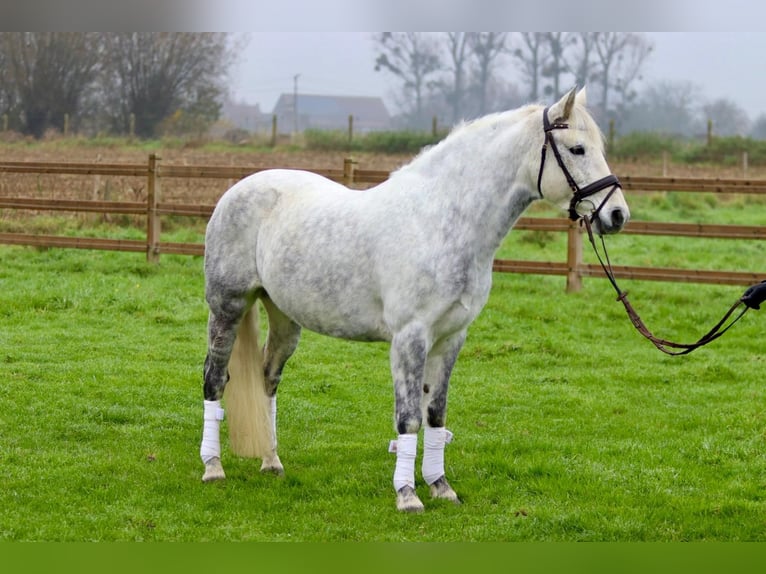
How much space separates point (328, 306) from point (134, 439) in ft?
6.48

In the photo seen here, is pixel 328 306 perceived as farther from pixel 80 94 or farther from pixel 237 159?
pixel 80 94

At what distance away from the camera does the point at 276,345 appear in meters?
5.45

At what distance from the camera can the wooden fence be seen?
1011 centimetres

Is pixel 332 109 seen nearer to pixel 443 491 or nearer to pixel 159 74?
pixel 159 74

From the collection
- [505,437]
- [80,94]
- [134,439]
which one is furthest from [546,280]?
[80,94]

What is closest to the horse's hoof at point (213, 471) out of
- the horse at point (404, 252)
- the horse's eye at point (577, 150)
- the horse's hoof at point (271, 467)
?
the horse at point (404, 252)

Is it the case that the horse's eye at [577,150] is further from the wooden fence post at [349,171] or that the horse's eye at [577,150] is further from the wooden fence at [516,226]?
Result: the wooden fence post at [349,171]

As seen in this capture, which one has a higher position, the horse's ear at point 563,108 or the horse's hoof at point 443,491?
the horse's ear at point 563,108

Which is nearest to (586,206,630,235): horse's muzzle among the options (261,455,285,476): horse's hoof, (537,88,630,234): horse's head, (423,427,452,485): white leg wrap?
(537,88,630,234): horse's head

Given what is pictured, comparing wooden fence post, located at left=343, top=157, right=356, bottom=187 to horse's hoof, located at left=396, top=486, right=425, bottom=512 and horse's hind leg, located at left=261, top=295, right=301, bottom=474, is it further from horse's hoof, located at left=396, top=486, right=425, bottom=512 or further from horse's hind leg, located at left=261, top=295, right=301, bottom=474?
horse's hoof, located at left=396, top=486, right=425, bottom=512

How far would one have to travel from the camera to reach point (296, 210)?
5047 mm

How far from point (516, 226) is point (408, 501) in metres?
7.25

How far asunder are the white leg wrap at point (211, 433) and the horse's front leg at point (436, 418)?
1.21m

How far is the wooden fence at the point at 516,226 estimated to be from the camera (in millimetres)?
10109
